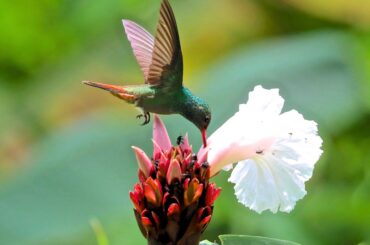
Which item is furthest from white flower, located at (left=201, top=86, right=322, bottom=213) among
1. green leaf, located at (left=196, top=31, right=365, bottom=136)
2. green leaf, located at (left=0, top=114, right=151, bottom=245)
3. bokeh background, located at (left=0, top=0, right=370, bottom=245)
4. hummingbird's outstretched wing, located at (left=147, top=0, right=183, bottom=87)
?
green leaf, located at (left=196, top=31, right=365, bottom=136)

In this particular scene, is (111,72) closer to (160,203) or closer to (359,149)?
(359,149)

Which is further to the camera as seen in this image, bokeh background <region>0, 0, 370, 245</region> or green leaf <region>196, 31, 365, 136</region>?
green leaf <region>196, 31, 365, 136</region>

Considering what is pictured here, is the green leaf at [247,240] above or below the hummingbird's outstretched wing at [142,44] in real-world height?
below

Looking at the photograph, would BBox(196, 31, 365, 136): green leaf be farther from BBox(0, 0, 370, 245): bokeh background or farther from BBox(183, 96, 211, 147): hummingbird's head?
BBox(183, 96, 211, 147): hummingbird's head

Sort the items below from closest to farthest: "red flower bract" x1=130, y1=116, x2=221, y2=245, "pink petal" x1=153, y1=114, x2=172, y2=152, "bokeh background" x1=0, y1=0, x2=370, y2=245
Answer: "red flower bract" x1=130, y1=116, x2=221, y2=245, "pink petal" x1=153, y1=114, x2=172, y2=152, "bokeh background" x1=0, y1=0, x2=370, y2=245

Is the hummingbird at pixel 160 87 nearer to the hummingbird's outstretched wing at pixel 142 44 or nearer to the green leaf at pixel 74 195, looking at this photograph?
the hummingbird's outstretched wing at pixel 142 44

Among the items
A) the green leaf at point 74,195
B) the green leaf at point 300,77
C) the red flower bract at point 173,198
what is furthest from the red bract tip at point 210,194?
the green leaf at point 300,77

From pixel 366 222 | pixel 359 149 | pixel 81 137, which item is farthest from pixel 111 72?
pixel 366 222

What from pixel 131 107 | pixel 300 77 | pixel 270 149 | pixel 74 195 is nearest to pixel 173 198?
pixel 270 149
